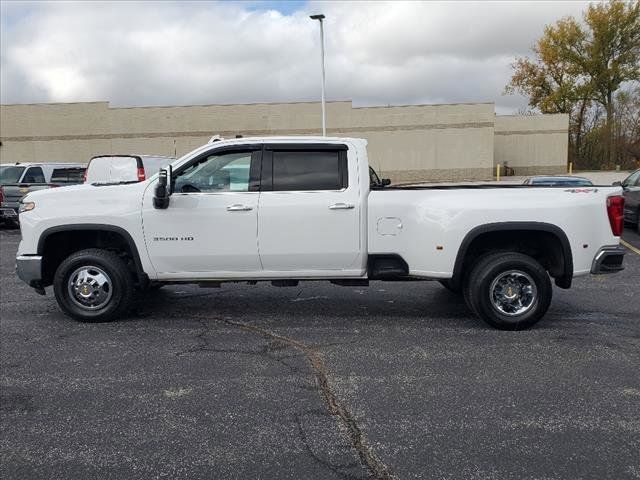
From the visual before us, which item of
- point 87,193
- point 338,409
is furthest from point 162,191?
point 338,409

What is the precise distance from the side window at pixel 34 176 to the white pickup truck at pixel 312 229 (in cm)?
1067

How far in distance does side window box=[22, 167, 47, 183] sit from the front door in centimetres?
1145

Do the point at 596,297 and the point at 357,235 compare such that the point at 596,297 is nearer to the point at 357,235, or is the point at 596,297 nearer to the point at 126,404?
the point at 357,235

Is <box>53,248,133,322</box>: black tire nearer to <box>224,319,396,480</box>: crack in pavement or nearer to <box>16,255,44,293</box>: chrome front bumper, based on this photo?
<box>16,255,44,293</box>: chrome front bumper

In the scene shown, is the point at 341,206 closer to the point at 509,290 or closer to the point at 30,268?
the point at 509,290

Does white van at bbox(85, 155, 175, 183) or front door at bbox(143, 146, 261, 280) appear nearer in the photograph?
front door at bbox(143, 146, 261, 280)

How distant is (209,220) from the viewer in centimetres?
612

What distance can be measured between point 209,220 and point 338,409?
2736 mm

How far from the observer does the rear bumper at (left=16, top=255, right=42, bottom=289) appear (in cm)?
629

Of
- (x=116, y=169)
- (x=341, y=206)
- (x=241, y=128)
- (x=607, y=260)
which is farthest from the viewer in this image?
(x=241, y=128)

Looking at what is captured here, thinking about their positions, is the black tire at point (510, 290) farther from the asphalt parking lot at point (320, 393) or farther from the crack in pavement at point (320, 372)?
the crack in pavement at point (320, 372)

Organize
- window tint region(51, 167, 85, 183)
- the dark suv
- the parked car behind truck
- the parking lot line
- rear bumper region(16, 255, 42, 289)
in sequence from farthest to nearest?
window tint region(51, 167, 85, 183), the parked car behind truck, the dark suv, the parking lot line, rear bumper region(16, 255, 42, 289)

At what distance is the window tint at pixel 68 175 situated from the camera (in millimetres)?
16578

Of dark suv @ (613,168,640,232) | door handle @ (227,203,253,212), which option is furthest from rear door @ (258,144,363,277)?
dark suv @ (613,168,640,232)
